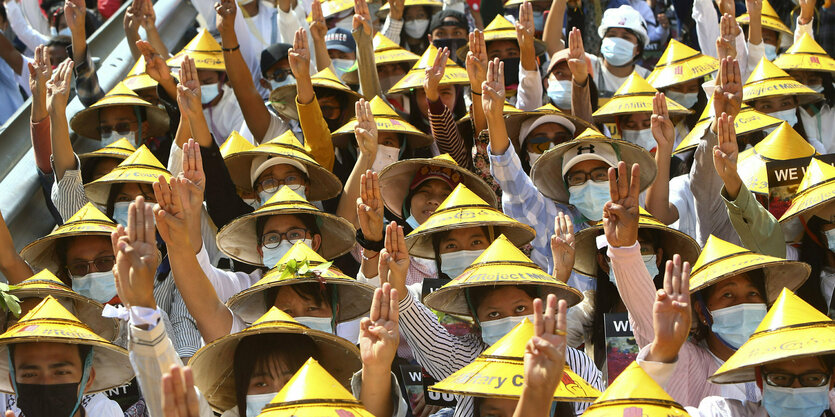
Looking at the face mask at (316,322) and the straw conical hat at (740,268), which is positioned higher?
the straw conical hat at (740,268)

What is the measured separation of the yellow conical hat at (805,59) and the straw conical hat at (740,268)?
3187 mm

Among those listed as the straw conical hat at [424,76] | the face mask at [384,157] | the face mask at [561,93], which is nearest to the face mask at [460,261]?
the face mask at [384,157]

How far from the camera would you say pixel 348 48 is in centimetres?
1008

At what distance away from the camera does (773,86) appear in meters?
8.56

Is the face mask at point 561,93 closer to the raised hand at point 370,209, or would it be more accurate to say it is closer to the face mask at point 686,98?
the face mask at point 686,98

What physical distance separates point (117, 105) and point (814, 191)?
434 cm

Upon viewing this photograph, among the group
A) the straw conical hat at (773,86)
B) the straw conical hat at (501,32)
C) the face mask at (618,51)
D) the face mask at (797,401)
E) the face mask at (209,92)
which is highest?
the straw conical hat at (501,32)

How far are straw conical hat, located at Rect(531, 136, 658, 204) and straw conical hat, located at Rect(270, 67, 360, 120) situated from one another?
1659 mm

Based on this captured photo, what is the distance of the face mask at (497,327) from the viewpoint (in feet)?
19.7

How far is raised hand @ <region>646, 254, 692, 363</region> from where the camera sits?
5.03 m

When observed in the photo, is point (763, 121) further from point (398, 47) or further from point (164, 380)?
point (164, 380)

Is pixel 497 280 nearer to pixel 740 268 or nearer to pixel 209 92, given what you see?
pixel 740 268

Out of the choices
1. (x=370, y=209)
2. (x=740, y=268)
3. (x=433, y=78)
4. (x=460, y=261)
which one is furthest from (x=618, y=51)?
(x=740, y=268)

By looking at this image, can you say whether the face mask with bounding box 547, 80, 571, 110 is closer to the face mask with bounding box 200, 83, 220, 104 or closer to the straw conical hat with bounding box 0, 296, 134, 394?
the face mask with bounding box 200, 83, 220, 104
